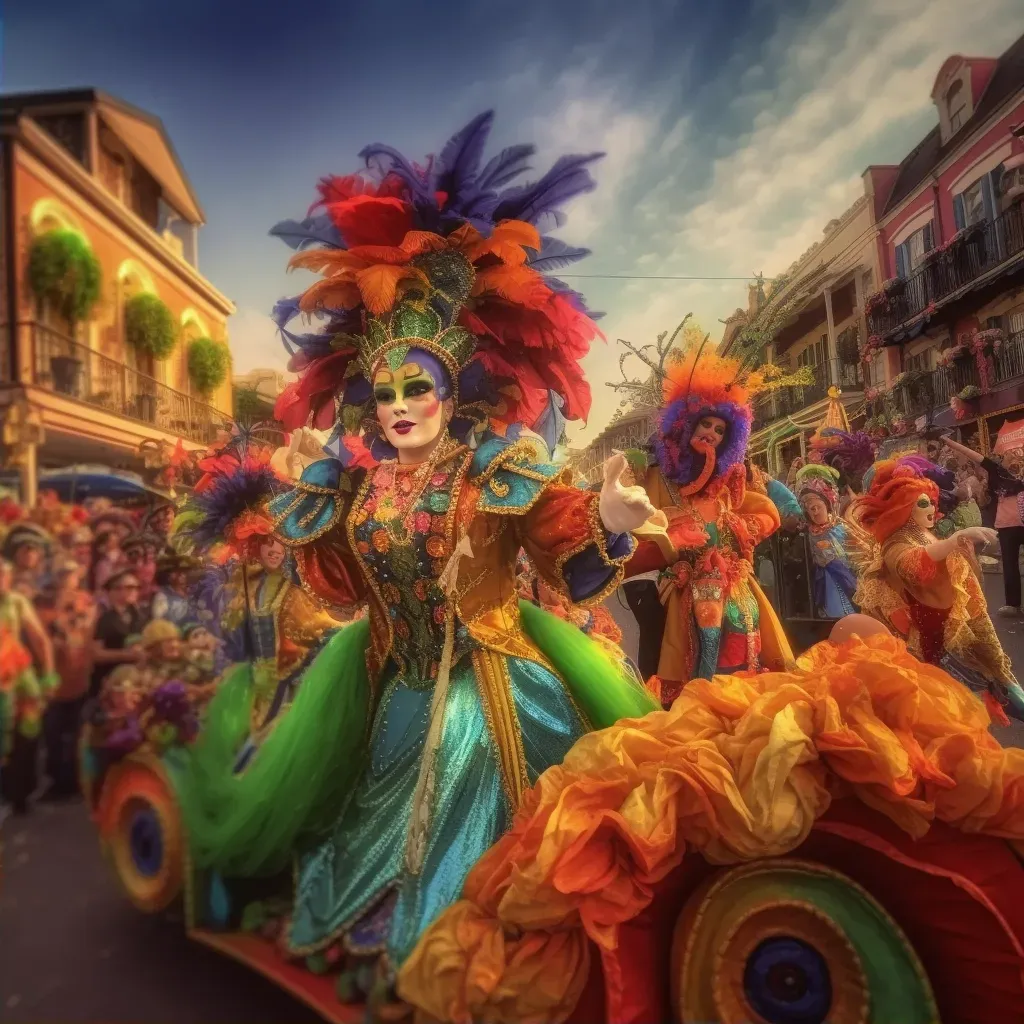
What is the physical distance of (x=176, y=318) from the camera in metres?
1.48

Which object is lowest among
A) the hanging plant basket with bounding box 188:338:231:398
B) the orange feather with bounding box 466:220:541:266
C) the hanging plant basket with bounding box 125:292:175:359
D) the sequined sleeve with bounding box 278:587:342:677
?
the sequined sleeve with bounding box 278:587:342:677

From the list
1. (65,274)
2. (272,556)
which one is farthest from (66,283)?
(272,556)

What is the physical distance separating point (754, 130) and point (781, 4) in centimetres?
23

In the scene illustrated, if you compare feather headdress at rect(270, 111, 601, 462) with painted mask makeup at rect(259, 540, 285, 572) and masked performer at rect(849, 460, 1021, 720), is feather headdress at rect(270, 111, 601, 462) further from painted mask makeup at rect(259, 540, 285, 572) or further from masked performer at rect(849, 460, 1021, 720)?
masked performer at rect(849, 460, 1021, 720)

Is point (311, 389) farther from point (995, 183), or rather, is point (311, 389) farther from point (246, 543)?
point (995, 183)

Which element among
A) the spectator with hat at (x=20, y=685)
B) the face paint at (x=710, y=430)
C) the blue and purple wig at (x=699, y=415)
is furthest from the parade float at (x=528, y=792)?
the face paint at (x=710, y=430)

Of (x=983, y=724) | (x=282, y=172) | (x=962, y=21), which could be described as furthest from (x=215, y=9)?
(x=983, y=724)

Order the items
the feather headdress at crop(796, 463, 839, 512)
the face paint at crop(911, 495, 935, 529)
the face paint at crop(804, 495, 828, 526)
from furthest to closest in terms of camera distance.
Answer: the face paint at crop(804, 495, 828, 526) < the feather headdress at crop(796, 463, 839, 512) < the face paint at crop(911, 495, 935, 529)

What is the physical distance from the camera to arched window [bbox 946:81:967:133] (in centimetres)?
156

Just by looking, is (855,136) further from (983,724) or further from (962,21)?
(983,724)

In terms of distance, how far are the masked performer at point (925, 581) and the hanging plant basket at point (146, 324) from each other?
196cm

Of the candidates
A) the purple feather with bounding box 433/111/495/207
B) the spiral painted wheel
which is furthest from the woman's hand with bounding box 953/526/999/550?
the spiral painted wheel

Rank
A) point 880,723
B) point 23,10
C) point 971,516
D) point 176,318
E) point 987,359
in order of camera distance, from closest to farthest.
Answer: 1. point 880,723
2. point 23,10
3. point 176,318
4. point 987,359
5. point 971,516

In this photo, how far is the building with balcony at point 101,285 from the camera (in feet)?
4.18
